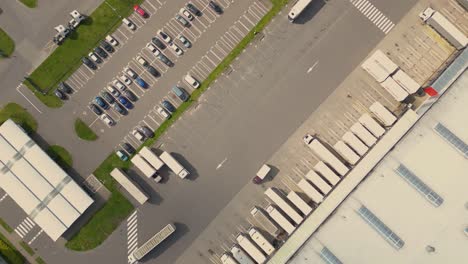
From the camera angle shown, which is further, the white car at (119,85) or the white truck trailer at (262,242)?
the white car at (119,85)

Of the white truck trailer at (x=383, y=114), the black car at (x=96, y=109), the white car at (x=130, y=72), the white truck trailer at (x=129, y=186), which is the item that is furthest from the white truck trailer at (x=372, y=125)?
the black car at (x=96, y=109)

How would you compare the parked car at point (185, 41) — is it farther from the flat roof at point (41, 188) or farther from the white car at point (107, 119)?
the flat roof at point (41, 188)

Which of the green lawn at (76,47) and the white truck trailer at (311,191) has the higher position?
the white truck trailer at (311,191)

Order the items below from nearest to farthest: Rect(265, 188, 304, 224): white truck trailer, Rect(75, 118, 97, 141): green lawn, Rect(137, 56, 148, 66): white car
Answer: Rect(265, 188, 304, 224): white truck trailer → Rect(137, 56, 148, 66): white car → Rect(75, 118, 97, 141): green lawn

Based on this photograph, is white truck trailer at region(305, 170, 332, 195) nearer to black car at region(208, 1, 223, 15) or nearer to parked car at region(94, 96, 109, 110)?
black car at region(208, 1, 223, 15)

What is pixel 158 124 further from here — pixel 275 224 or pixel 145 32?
pixel 275 224

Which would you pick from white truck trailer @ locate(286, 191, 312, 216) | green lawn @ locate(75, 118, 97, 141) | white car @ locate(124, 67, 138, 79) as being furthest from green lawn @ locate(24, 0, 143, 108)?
white truck trailer @ locate(286, 191, 312, 216)

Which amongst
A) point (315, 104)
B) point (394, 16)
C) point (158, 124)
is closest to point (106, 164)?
point (158, 124)
